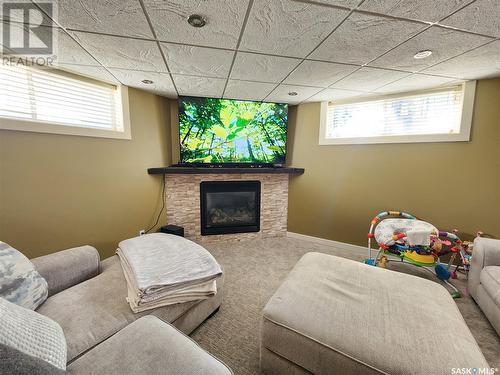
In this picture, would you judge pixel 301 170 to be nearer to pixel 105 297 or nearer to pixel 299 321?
pixel 299 321

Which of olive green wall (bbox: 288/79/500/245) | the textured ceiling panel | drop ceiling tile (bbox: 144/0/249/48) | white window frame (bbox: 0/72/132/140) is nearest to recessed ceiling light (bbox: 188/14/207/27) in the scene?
drop ceiling tile (bbox: 144/0/249/48)

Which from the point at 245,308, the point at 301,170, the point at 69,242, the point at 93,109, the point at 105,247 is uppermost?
the point at 93,109

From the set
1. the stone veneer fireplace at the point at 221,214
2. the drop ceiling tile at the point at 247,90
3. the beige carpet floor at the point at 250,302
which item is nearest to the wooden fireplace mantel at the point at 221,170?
the stone veneer fireplace at the point at 221,214

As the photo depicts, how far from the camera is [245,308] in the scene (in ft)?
5.59

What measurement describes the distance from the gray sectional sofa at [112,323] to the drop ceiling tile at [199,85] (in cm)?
190

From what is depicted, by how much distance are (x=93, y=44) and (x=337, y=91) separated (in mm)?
2564

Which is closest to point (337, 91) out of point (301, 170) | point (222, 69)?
point (301, 170)

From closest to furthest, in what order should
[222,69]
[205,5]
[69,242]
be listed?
[205,5]
[222,69]
[69,242]

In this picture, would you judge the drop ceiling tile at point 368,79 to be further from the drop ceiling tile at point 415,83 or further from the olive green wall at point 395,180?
the olive green wall at point 395,180

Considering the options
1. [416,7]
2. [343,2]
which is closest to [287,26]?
[343,2]

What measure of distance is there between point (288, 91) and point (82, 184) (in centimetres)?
268

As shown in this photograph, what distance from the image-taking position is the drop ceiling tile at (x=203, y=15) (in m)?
1.14

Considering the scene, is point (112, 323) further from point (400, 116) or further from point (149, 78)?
point (400, 116)

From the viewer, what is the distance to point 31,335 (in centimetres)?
68
